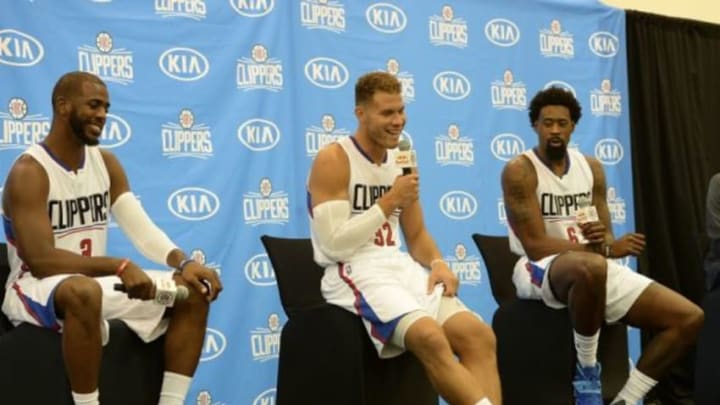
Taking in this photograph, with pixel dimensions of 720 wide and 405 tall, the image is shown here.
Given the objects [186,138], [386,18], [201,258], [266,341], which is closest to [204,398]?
[266,341]

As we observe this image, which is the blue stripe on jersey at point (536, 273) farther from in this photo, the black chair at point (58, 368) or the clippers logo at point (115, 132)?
the clippers logo at point (115, 132)

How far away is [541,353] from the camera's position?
3.72 m

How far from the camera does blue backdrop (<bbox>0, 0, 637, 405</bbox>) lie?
413 cm

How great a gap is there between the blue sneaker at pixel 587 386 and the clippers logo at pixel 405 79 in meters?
2.00

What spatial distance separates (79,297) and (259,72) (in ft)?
6.77

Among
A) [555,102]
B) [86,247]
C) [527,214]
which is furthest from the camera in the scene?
[555,102]

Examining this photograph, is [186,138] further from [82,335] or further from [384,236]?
[82,335]

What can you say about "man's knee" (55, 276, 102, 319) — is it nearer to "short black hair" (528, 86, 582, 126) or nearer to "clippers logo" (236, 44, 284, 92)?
"clippers logo" (236, 44, 284, 92)

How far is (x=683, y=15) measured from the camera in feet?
21.6

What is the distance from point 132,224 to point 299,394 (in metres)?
0.83

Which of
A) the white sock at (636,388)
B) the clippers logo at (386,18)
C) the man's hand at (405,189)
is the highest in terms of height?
the clippers logo at (386,18)

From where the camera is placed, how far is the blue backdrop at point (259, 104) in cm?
413

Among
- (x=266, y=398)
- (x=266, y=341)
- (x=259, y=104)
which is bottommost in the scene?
(x=266, y=398)

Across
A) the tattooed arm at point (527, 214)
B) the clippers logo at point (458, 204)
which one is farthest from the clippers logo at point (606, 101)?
the tattooed arm at point (527, 214)
